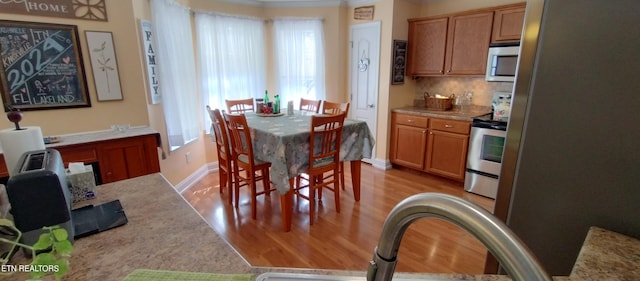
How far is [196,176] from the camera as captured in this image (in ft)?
12.5

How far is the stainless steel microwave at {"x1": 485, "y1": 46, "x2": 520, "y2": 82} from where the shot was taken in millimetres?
3073

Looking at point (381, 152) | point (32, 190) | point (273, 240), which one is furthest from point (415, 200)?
point (381, 152)

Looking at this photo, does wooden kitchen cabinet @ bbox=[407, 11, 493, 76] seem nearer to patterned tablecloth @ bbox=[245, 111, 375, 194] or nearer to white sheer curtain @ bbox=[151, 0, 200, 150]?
patterned tablecloth @ bbox=[245, 111, 375, 194]

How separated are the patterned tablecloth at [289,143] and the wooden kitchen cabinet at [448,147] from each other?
1116 millimetres

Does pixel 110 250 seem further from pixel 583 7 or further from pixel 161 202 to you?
pixel 583 7

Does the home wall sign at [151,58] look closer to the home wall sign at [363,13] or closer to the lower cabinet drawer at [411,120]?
the home wall sign at [363,13]

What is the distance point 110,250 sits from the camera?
88 centimetres

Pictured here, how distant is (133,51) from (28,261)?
2.31 metres

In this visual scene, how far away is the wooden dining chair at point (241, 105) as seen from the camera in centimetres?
377

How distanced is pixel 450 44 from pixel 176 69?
3184mm

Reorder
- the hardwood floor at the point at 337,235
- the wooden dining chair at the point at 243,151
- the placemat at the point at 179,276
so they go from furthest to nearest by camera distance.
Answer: the wooden dining chair at the point at 243,151
the hardwood floor at the point at 337,235
the placemat at the point at 179,276

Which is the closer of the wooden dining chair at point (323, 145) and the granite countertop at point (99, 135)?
the granite countertop at point (99, 135)

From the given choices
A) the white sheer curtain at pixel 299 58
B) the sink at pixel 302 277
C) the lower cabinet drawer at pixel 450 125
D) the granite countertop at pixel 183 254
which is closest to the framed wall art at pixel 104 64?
the granite countertop at pixel 183 254

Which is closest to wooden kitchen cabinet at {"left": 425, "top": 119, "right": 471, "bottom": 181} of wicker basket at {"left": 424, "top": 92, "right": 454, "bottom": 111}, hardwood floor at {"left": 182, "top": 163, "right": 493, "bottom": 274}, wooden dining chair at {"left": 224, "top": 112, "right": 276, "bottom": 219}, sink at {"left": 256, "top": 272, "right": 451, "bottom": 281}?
hardwood floor at {"left": 182, "top": 163, "right": 493, "bottom": 274}
